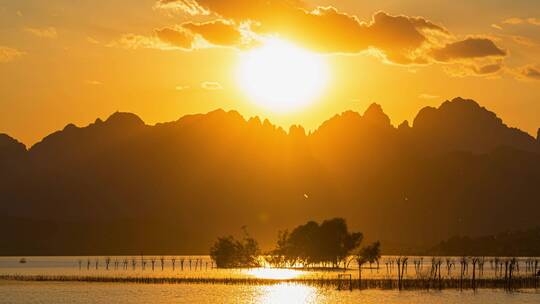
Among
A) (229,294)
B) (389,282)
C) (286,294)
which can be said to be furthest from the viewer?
(389,282)

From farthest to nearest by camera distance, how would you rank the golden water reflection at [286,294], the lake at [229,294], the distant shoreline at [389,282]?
the distant shoreline at [389,282], the golden water reflection at [286,294], the lake at [229,294]

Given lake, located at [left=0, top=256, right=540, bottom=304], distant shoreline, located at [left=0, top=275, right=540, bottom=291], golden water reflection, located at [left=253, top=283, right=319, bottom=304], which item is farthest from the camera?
distant shoreline, located at [left=0, top=275, right=540, bottom=291]

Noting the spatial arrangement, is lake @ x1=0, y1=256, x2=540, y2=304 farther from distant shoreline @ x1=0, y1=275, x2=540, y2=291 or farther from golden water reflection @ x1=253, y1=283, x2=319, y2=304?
distant shoreline @ x1=0, y1=275, x2=540, y2=291

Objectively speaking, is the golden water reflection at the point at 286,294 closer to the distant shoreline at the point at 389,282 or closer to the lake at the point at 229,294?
the lake at the point at 229,294

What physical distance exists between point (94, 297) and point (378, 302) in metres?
40.2

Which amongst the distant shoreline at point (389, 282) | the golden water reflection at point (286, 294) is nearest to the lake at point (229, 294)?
the golden water reflection at point (286, 294)

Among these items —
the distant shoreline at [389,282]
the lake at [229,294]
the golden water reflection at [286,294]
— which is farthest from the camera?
the distant shoreline at [389,282]

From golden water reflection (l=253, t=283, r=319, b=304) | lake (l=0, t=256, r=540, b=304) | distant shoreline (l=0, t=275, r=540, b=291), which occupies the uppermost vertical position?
distant shoreline (l=0, t=275, r=540, b=291)

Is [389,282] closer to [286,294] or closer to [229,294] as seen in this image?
[286,294]

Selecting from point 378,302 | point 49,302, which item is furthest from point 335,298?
point 49,302

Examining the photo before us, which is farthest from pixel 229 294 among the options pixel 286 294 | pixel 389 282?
pixel 389 282

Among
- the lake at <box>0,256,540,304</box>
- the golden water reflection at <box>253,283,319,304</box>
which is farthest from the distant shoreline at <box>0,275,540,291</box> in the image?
the golden water reflection at <box>253,283,319,304</box>

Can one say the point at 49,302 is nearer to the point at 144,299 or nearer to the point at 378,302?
the point at 144,299

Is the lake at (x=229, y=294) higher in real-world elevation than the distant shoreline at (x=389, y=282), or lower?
lower
